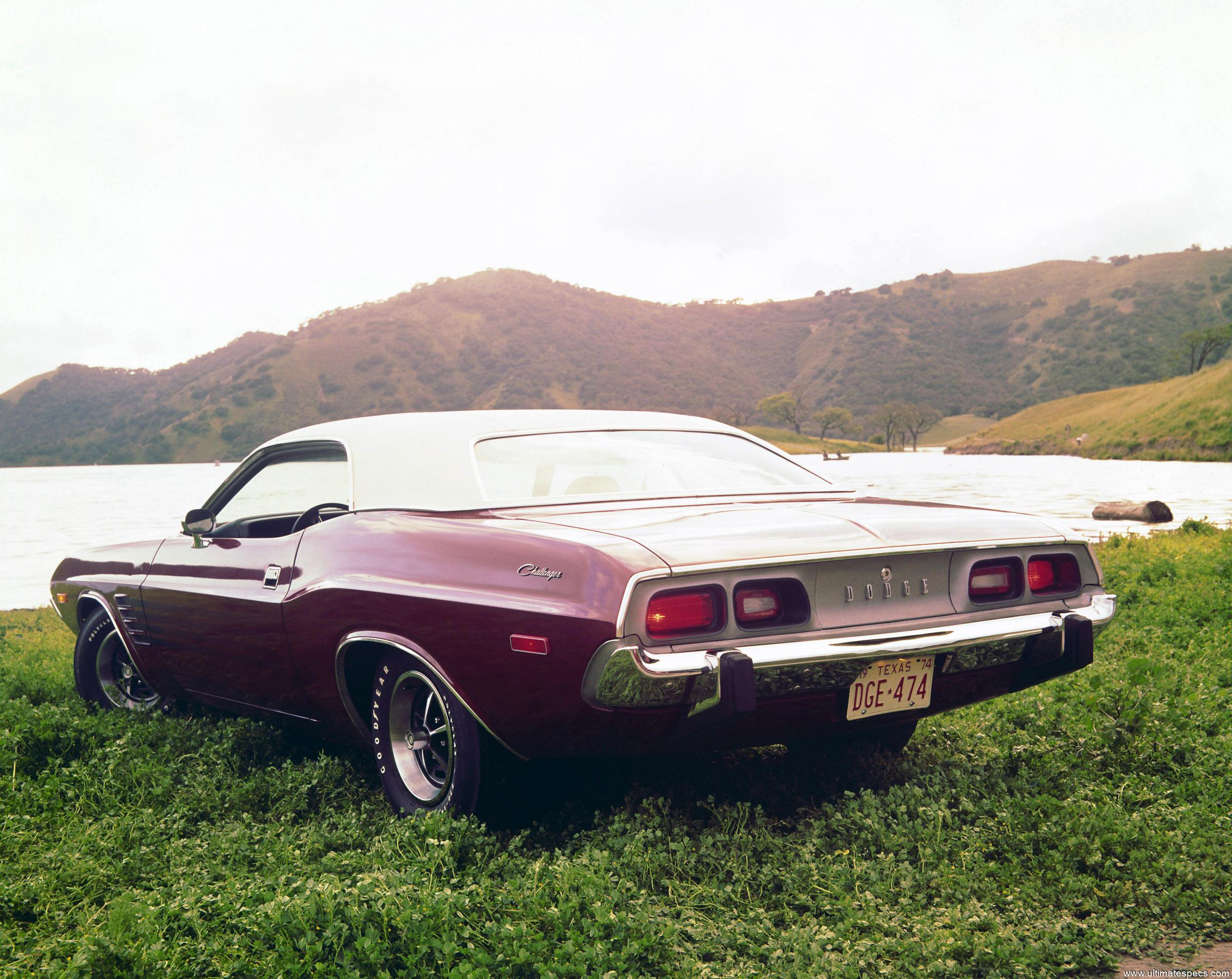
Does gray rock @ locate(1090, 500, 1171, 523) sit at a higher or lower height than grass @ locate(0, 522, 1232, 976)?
lower

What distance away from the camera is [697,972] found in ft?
7.90

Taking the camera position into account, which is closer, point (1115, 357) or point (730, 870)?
point (730, 870)

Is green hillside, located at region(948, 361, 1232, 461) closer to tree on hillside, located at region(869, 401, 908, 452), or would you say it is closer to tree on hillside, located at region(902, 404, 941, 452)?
tree on hillside, located at region(902, 404, 941, 452)

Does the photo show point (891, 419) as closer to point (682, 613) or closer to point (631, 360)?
point (631, 360)

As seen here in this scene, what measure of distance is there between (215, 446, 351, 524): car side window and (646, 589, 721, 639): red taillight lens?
142cm

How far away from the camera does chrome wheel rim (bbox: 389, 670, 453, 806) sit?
10.6 feet

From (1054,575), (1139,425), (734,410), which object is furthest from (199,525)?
(734,410)

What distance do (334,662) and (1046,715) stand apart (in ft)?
9.71

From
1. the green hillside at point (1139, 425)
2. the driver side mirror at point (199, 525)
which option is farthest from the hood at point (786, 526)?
the green hillside at point (1139, 425)

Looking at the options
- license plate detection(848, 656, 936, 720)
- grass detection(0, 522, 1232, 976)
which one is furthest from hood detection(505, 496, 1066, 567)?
grass detection(0, 522, 1232, 976)

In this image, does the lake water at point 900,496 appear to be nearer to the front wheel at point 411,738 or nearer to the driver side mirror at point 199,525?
the driver side mirror at point 199,525

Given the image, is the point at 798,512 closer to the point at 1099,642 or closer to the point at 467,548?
the point at 467,548

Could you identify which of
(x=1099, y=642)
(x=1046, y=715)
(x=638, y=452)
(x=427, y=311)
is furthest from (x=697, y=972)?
(x=427, y=311)

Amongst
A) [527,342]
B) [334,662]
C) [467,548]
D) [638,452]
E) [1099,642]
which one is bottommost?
[1099,642]
